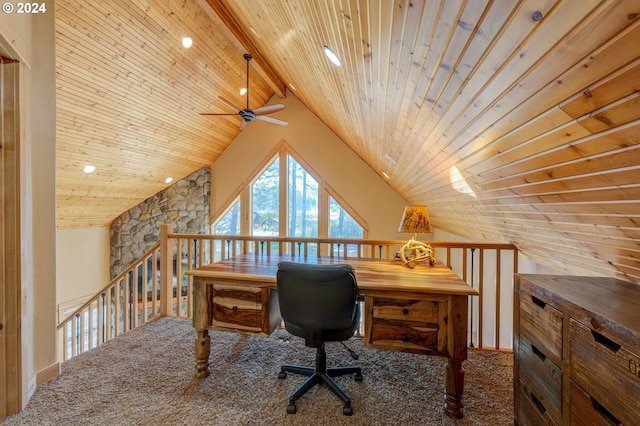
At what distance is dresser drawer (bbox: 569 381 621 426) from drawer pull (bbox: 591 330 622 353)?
212mm

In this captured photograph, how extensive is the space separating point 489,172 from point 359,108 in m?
1.38

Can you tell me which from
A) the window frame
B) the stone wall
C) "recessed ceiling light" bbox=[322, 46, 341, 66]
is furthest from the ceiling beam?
the stone wall

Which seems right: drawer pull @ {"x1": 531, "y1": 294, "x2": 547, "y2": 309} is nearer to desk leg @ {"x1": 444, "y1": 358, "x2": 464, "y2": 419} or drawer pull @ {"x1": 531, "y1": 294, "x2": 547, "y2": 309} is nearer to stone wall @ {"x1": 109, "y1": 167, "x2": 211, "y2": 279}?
desk leg @ {"x1": 444, "y1": 358, "x2": 464, "y2": 419}

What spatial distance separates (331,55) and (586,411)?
228 cm

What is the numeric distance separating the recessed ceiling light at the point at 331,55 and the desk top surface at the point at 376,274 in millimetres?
1519

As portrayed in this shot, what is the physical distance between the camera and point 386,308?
5.60 ft

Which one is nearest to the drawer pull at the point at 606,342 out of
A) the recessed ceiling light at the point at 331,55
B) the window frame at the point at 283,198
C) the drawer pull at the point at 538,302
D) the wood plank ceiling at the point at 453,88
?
the drawer pull at the point at 538,302

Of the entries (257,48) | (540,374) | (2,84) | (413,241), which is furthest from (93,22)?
(540,374)

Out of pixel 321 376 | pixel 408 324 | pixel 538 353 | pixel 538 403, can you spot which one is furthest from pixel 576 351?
pixel 321 376

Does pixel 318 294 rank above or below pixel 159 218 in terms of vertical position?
below

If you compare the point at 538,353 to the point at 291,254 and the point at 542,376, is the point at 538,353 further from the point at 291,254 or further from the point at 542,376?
the point at 291,254

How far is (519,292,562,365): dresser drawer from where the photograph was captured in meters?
1.18

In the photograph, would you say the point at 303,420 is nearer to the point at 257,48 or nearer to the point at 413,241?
the point at 413,241

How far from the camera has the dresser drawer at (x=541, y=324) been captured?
1179mm
